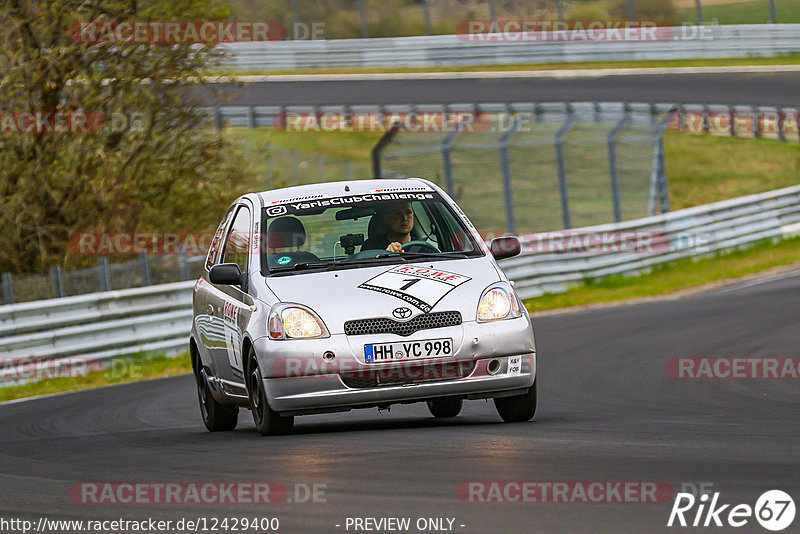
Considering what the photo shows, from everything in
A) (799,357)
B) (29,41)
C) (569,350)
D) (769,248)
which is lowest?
(769,248)

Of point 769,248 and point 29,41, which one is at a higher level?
point 29,41

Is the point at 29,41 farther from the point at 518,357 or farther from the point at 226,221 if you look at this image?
the point at 518,357

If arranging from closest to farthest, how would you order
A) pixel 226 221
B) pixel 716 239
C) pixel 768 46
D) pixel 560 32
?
pixel 226 221 → pixel 716 239 → pixel 768 46 → pixel 560 32

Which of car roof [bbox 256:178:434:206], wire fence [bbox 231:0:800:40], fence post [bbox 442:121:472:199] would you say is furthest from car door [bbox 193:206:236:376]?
wire fence [bbox 231:0:800:40]

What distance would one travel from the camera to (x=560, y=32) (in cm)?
4312

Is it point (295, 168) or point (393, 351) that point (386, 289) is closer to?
point (393, 351)

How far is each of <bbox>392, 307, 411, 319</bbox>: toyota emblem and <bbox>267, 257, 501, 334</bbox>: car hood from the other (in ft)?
0.05

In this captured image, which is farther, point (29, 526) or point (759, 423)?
point (759, 423)

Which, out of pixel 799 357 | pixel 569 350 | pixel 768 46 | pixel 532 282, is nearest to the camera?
pixel 799 357

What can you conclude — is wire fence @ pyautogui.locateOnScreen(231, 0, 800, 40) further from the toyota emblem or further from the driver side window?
the toyota emblem

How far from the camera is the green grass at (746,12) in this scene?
39.6m

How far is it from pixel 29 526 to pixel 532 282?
17383 mm

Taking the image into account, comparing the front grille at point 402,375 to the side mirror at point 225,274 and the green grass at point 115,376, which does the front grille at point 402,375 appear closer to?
the side mirror at point 225,274

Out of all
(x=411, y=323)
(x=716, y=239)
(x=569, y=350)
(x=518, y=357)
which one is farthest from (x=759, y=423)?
(x=716, y=239)
